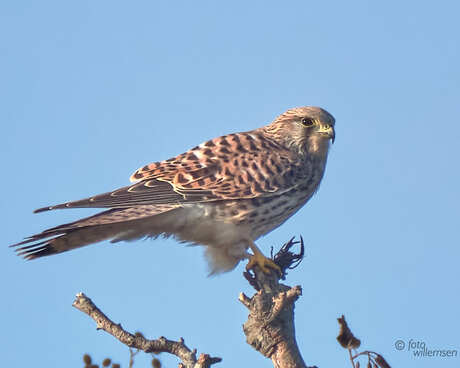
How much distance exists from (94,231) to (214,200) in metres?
0.94

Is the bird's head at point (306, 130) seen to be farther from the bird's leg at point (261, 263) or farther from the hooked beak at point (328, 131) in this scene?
the bird's leg at point (261, 263)

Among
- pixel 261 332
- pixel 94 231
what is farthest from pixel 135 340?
pixel 94 231

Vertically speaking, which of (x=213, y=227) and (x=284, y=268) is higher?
(x=213, y=227)

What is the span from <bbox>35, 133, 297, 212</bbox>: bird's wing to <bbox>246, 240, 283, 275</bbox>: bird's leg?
459mm

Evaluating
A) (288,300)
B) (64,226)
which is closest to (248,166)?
(64,226)

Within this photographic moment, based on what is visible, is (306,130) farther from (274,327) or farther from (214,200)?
(274,327)

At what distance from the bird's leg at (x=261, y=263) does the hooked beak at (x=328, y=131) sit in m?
1.38

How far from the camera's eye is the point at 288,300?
369cm

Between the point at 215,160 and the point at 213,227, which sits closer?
the point at 213,227

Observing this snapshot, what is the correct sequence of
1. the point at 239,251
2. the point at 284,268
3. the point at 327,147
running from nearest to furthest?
the point at 284,268 → the point at 239,251 → the point at 327,147

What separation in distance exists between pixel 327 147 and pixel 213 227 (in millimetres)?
1436

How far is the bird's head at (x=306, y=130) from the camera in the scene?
6242 millimetres

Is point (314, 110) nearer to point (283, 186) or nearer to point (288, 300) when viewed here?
→ point (283, 186)

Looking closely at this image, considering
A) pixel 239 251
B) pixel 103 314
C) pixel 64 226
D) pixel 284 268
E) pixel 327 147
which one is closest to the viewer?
pixel 103 314
